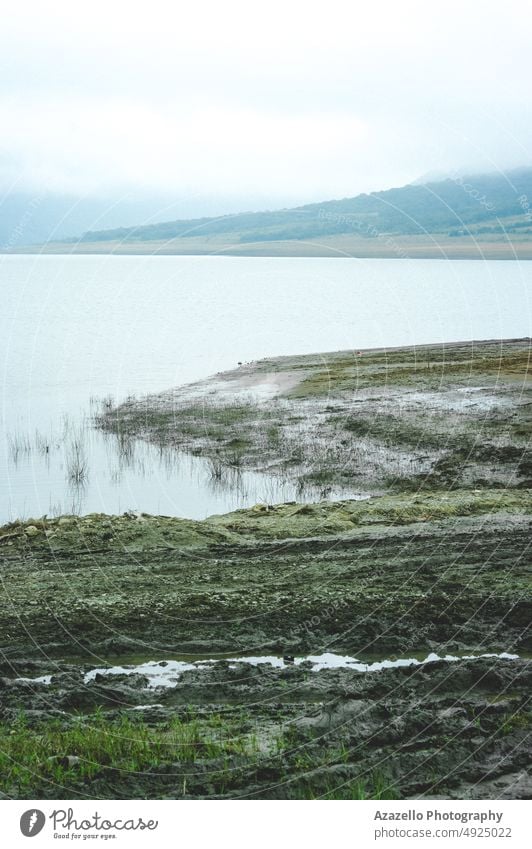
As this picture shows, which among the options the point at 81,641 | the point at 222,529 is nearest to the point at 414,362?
the point at 222,529

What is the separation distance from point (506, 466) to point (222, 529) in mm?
8079

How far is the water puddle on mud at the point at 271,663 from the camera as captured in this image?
32.9ft

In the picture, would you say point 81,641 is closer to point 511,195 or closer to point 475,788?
point 475,788

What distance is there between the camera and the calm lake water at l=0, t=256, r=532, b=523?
21484 mm

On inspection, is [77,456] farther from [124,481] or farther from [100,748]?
[100,748]

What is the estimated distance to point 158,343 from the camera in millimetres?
50531

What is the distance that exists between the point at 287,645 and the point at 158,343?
4102cm

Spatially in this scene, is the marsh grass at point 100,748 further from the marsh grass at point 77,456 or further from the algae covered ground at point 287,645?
the marsh grass at point 77,456

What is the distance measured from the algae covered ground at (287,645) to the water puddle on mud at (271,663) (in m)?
0.03

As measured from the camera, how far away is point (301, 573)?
13.0 metres

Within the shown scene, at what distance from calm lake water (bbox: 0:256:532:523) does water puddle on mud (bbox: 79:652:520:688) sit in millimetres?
9148

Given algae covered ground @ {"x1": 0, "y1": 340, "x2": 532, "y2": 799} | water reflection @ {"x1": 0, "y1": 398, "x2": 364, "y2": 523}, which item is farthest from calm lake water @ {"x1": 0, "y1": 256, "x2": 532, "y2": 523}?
algae covered ground @ {"x1": 0, "y1": 340, "x2": 532, "y2": 799}

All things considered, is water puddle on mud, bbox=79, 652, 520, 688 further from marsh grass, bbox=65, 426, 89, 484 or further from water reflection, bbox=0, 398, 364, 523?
marsh grass, bbox=65, 426, 89, 484

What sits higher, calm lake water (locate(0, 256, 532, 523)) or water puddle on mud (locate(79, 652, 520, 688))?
calm lake water (locate(0, 256, 532, 523))
